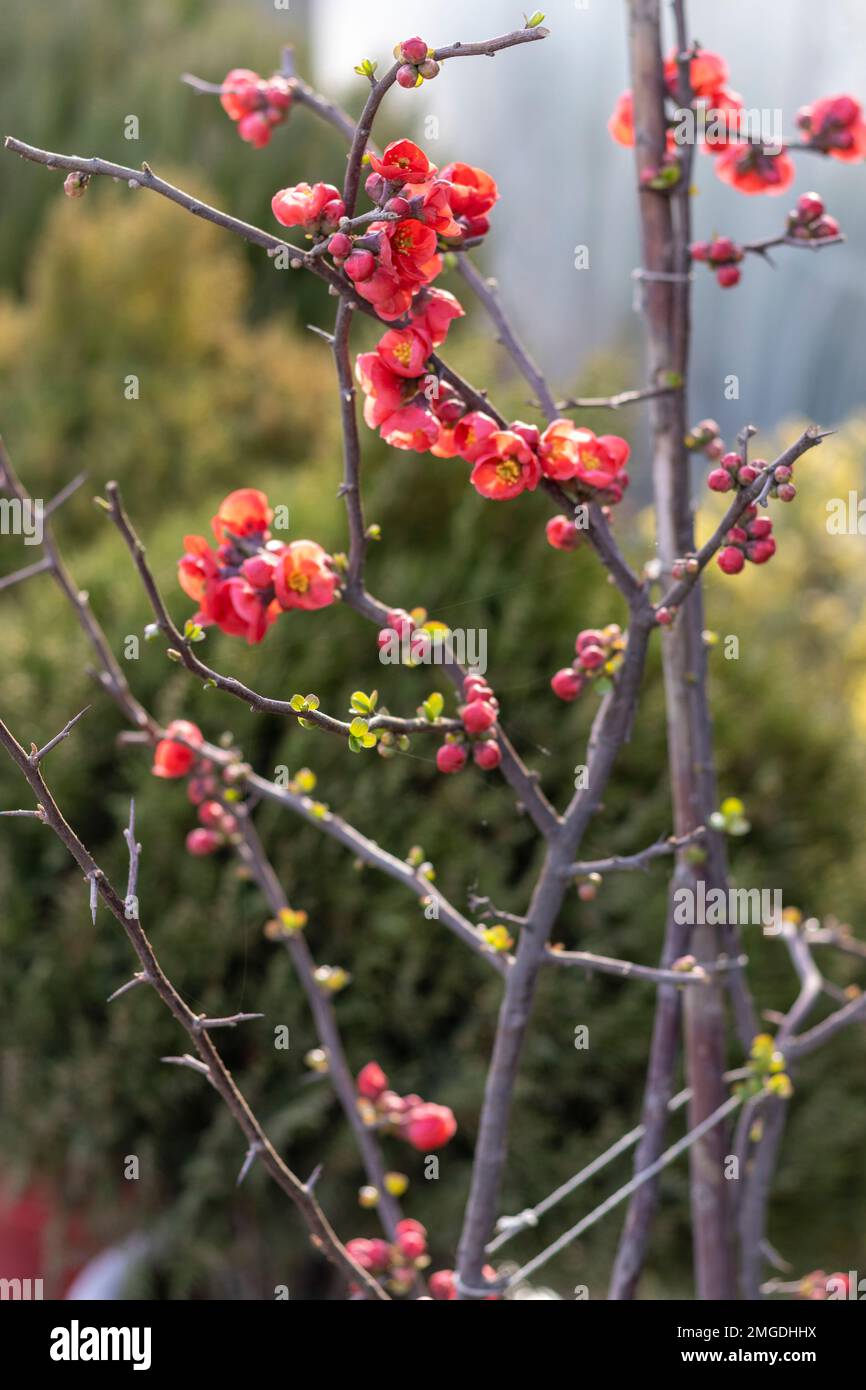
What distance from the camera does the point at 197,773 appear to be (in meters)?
0.80

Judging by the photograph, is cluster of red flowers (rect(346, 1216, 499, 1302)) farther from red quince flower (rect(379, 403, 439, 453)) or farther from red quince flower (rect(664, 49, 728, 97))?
red quince flower (rect(664, 49, 728, 97))

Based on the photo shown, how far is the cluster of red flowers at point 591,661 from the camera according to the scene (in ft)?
2.00

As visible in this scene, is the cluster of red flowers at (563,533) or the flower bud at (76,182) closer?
the flower bud at (76,182)

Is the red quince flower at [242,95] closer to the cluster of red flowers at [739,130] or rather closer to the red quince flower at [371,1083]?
the cluster of red flowers at [739,130]

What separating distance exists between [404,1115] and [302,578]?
42 centimetres

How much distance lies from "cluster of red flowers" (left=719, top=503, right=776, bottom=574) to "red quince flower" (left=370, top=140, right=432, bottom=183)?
0.19 meters

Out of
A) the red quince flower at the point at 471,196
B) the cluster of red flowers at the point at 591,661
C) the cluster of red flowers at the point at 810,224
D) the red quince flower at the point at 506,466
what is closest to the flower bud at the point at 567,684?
the cluster of red flowers at the point at 591,661

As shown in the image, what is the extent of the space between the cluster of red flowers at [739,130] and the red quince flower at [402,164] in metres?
0.30

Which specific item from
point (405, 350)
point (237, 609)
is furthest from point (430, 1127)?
point (405, 350)

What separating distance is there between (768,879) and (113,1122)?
0.78m

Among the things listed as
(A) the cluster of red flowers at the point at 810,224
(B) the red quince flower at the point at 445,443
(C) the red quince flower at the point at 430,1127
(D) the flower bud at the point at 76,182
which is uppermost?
(A) the cluster of red flowers at the point at 810,224

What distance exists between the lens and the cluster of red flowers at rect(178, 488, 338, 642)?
58cm

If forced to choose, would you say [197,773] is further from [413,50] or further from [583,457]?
[413,50]
